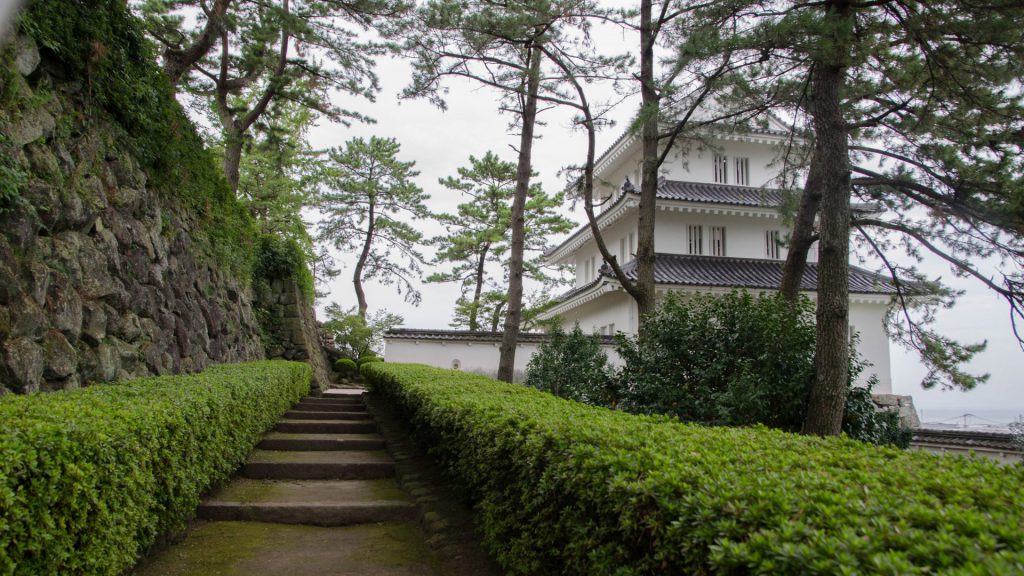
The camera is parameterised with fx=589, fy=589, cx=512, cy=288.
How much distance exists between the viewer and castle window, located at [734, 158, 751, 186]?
1934cm

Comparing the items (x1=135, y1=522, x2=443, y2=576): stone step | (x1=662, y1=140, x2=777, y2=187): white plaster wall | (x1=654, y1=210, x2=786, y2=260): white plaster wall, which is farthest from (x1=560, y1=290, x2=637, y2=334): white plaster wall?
(x1=135, y1=522, x2=443, y2=576): stone step

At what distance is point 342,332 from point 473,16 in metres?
14.8

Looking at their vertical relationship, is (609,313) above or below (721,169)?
below

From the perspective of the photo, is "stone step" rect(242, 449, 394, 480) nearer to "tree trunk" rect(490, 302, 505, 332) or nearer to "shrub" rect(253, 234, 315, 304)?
"shrub" rect(253, 234, 315, 304)

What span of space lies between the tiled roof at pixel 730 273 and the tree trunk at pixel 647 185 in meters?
5.98

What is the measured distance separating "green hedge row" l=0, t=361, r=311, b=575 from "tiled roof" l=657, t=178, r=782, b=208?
15.1 meters

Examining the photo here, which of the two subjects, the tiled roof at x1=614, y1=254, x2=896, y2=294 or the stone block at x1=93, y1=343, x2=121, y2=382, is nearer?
the stone block at x1=93, y1=343, x2=121, y2=382

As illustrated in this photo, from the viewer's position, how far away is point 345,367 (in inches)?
747

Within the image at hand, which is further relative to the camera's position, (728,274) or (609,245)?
(609,245)

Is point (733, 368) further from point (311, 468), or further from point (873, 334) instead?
point (873, 334)

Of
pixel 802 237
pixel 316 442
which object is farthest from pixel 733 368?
pixel 316 442

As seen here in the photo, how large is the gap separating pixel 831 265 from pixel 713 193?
1295 cm

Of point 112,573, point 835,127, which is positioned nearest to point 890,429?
point 835,127

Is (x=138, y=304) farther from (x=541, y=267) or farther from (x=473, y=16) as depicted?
(x=541, y=267)
